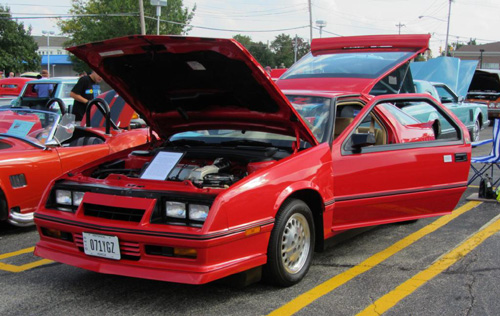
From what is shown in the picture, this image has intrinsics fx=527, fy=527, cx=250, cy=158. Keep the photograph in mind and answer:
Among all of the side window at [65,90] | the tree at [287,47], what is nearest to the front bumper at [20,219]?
the side window at [65,90]

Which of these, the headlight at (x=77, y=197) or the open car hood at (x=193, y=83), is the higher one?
the open car hood at (x=193, y=83)

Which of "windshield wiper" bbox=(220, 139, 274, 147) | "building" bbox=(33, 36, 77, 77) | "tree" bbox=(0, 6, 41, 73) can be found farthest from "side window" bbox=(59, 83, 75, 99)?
"building" bbox=(33, 36, 77, 77)

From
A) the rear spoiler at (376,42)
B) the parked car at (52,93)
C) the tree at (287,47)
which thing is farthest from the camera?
the tree at (287,47)

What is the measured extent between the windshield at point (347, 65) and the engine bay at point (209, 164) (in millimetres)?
3708

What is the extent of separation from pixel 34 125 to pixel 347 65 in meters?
4.45

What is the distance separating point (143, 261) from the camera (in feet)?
11.0

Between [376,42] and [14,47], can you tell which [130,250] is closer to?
[376,42]

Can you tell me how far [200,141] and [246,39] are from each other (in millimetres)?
98610

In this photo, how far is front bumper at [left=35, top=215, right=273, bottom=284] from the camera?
323cm

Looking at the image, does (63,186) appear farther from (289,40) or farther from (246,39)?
(246,39)

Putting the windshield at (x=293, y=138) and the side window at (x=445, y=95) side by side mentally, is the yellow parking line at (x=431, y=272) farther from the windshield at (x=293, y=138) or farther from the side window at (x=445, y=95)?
the side window at (x=445, y=95)

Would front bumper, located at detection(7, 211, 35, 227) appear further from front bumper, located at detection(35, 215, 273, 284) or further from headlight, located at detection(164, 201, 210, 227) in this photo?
headlight, located at detection(164, 201, 210, 227)

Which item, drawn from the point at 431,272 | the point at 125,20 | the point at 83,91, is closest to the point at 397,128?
the point at 431,272

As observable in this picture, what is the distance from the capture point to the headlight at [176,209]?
3.40m
